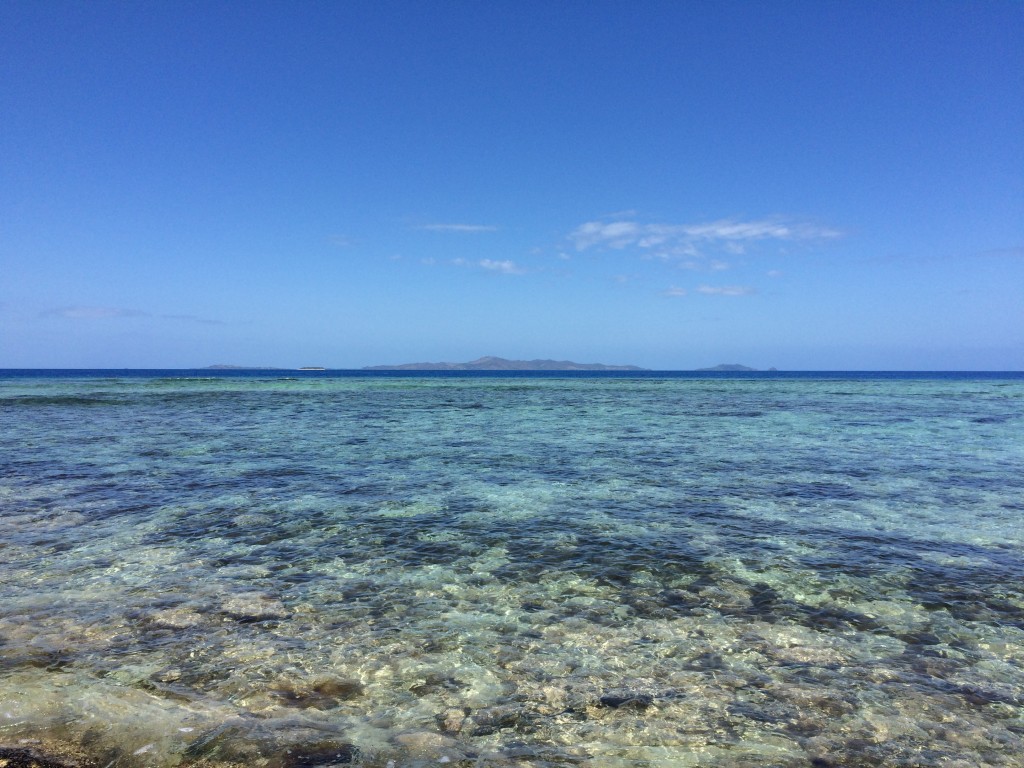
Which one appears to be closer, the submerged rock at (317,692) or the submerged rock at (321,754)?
the submerged rock at (321,754)

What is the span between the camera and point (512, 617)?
741cm

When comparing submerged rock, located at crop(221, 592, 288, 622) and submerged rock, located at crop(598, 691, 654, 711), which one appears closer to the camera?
submerged rock, located at crop(598, 691, 654, 711)

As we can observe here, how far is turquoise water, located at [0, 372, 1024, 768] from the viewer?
5.00m

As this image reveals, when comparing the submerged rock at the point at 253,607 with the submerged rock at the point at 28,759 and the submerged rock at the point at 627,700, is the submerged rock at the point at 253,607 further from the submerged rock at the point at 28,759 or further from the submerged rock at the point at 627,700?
the submerged rock at the point at 627,700

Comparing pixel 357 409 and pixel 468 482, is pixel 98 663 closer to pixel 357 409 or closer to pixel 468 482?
pixel 468 482

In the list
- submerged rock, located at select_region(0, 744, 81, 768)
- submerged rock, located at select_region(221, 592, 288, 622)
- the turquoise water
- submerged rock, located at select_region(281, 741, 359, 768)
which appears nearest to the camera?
submerged rock, located at select_region(0, 744, 81, 768)

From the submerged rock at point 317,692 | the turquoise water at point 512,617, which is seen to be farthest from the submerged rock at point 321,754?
the submerged rock at point 317,692

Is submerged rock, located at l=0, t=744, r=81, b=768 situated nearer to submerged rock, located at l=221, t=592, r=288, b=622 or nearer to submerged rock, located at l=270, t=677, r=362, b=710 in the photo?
submerged rock, located at l=270, t=677, r=362, b=710

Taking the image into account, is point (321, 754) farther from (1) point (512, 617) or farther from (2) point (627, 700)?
(1) point (512, 617)

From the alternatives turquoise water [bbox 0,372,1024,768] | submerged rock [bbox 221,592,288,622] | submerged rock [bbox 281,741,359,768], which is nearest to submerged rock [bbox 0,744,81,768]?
turquoise water [bbox 0,372,1024,768]

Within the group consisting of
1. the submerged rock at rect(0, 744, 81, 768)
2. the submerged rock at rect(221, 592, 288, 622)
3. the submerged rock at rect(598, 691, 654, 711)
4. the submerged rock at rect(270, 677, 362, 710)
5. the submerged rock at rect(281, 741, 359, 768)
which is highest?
the submerged rock at rect(0, 744, 81, 768)

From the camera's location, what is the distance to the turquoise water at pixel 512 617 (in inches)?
197

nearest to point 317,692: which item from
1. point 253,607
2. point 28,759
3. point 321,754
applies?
point 321,754

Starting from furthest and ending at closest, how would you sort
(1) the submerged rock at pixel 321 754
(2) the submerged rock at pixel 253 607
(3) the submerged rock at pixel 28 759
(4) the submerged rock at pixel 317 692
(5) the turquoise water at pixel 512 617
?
(2) the submerged rock at pixel 253 607
(4) the submerged rock at pixel 317 692
(5) the turquoise water at pixel 512 617
(1) the submerged rock at pixel 321 754
(3) the submerged rock at pixel 28 759
